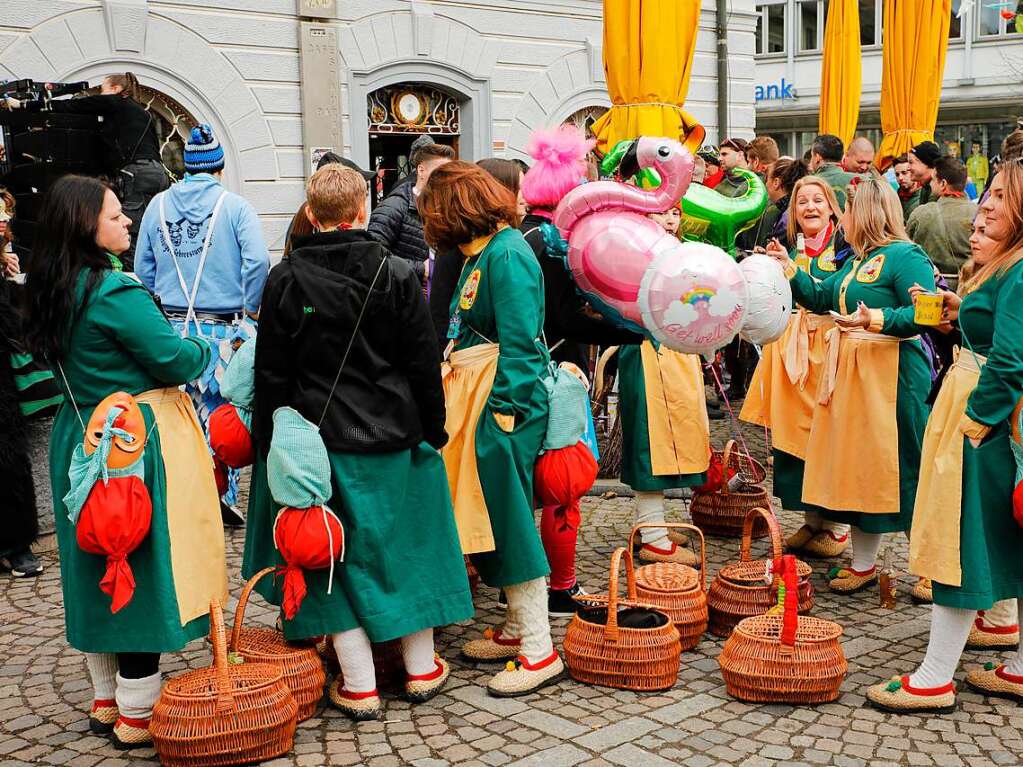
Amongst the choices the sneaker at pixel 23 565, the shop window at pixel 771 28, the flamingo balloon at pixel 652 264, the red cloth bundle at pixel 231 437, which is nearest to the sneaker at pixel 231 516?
the sneaker at pixel 23 565

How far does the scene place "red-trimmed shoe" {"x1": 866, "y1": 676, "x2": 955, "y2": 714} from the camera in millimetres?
3814

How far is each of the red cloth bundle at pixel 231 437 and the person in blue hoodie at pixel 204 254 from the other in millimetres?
2059

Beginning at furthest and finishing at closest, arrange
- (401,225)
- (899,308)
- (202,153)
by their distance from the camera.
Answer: (401,225), (202,153), (899,308)

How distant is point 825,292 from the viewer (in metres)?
5.12

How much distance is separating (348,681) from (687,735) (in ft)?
3.88

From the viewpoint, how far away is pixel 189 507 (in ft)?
12.1

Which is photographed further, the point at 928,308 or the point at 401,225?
the point at 401,225

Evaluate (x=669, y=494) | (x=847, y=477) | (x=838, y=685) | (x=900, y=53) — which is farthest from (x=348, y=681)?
(x=900, y=53)

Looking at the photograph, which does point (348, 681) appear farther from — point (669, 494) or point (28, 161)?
point (28, 161)

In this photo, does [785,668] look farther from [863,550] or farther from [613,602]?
[863,550]

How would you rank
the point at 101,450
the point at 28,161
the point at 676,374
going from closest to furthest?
the point at 101,450 → the point at 676,374 → the point at 28,161

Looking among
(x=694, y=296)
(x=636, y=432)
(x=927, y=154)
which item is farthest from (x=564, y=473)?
(x=927, y=154)

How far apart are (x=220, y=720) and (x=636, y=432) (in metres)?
2.59

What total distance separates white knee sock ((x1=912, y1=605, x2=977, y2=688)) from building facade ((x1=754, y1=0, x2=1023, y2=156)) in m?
27.1
